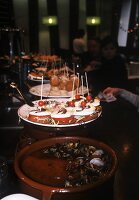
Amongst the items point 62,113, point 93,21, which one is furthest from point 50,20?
point 62,113

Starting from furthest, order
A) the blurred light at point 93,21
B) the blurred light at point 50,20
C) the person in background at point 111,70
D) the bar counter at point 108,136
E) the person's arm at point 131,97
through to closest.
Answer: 1. the blurred light at point 93,21
2. the blurred light at point 50,20
3. the person in background at point 111,70
4. the person's arm at point 131,97
5. the bar counter at point 108,136

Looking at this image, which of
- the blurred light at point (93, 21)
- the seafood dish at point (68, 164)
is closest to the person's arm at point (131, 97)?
the seafood dish at point (68, 164)

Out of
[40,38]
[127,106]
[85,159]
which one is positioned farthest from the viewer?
[40,38]

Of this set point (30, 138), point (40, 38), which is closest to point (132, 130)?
point (30, 138)

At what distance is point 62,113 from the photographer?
191 centimetres

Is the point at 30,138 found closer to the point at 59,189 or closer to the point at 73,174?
the point at 73,174

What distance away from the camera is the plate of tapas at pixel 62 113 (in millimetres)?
1854

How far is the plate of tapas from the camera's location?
1.85 meters

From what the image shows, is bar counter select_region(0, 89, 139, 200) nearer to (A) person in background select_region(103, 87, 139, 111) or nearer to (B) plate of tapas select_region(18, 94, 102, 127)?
(B) plate of tapas select_region(18, 94, 102, 127)

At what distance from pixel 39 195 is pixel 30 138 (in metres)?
0.70

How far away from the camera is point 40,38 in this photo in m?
12.6

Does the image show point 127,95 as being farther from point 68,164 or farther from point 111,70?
point 68,164

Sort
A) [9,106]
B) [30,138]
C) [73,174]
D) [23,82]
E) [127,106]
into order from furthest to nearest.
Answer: [23,82] → [127,106] → [9,106] → [30,138] → [73,174]

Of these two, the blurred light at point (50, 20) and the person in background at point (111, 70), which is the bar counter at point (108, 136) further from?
the blurred light at point (50, 20)
